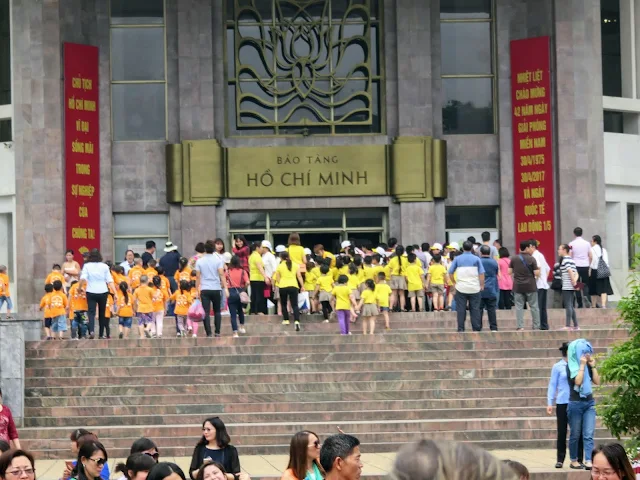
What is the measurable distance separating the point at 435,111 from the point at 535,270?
1168 cm

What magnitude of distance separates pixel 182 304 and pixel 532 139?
12597 mm

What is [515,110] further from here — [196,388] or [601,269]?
[196,388]

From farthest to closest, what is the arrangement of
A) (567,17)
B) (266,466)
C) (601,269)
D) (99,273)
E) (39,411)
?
(567,17)
(601,269)
(99,273)
(39,411)
(266,466)

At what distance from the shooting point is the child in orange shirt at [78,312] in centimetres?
2278

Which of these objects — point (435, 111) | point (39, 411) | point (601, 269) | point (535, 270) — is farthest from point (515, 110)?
point (39, 411)

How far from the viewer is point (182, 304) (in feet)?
76.2

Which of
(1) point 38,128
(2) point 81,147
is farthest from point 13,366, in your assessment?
(2) point 81,147

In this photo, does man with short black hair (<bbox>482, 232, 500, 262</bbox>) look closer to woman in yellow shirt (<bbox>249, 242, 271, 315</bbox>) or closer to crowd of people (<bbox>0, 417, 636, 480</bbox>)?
woman in yellow shirt (<bbox>249, 242, 271, 315</bbox>)

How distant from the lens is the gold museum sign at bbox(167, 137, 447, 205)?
108 ft

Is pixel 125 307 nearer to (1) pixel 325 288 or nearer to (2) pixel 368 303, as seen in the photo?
(1) pixel 325 288

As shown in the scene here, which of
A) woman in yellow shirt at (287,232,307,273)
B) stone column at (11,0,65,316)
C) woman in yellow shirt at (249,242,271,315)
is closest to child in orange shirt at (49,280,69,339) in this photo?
woman in yellow shirt at (249,242,271,315)

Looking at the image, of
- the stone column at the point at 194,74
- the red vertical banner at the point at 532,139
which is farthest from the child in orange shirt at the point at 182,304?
the red vertical banner at the point at 532,139

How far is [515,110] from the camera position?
109ft

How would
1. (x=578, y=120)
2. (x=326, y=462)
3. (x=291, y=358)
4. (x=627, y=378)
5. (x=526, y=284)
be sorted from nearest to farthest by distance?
(x=326, y=462)
(x=627, y=378)
(x=291, y=358)
(x=526, y=284)
(x=578, y=120)
